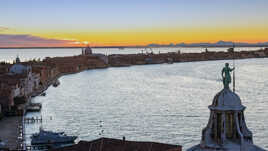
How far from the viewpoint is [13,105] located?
74.9 feet

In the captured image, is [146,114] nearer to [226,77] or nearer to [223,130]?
[226,77]

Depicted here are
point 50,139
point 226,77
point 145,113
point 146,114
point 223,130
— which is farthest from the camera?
point 145,113

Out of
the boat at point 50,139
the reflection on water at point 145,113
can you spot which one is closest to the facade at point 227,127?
the reflection on water at point 145,113

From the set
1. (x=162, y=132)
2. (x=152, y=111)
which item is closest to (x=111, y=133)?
(x=162, y=132)

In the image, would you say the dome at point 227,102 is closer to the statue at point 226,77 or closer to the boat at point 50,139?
the statue at point 226,77

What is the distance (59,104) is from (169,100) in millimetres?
5808

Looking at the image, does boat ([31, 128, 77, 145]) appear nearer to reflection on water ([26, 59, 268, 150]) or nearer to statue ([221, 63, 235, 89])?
reflection on water ([26, 59, 268, 150])

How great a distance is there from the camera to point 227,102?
320cm

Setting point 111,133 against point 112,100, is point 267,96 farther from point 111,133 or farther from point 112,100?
point 111,133

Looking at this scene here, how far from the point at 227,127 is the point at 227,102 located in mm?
167

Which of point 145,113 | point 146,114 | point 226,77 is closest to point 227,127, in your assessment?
point 226,77

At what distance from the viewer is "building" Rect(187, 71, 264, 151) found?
3.19 m

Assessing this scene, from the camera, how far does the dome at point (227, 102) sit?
10.5ft

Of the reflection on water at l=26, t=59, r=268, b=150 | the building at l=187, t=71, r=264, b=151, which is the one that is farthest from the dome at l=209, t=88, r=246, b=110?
the reflection on water at l=26, t=59, r=268, b=150
